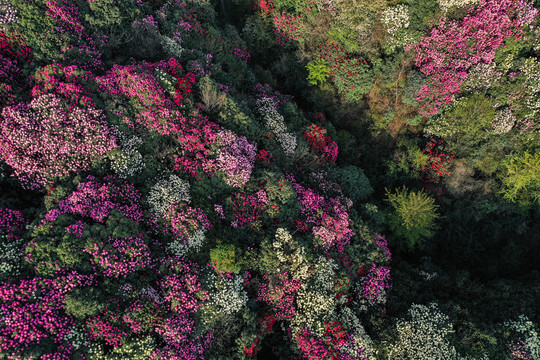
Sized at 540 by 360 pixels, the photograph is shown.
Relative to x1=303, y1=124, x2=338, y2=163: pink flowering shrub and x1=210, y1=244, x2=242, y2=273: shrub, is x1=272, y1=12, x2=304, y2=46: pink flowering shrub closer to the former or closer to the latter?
x1=303, y1=124, x2=338, y2=163: pink flowering shrub

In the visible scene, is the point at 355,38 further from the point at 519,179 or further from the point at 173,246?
the point at 173,246

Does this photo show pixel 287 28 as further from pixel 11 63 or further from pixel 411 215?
pixel 11 63

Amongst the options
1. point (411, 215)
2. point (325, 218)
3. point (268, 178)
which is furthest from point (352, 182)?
point (268, 178)

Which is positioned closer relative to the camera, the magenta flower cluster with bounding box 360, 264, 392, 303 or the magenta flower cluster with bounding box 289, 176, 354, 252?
the magenta flower cluster with bounding box 289, 176, 354, 252

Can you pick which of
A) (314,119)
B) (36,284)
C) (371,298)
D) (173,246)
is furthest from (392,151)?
(36,284)

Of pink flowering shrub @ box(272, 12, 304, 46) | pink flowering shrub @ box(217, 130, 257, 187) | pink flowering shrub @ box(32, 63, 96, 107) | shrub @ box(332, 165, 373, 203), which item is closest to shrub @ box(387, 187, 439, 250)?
shrub @ box(332, 165, 373, 203)

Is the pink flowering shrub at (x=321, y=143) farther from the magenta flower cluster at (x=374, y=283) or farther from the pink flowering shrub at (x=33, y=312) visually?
the pink flowering shrub at (x=33, y=312)
